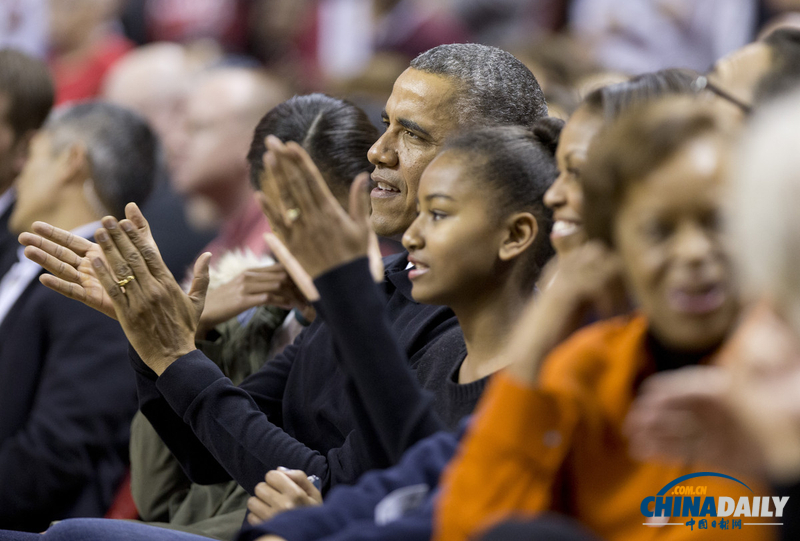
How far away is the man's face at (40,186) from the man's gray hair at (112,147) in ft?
0.11

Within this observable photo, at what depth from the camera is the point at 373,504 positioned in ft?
3.87

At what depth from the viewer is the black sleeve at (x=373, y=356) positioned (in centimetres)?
124

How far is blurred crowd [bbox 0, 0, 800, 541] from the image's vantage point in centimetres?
97

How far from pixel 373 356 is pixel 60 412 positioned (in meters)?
1.30

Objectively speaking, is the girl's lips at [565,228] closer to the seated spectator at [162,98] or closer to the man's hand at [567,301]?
the man's hand at [567,301]

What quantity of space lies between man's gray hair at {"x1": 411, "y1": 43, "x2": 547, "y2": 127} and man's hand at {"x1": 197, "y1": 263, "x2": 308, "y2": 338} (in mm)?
483

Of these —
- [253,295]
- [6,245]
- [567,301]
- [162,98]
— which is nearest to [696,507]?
[567,301]

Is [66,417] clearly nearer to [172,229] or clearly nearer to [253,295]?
[253,295]

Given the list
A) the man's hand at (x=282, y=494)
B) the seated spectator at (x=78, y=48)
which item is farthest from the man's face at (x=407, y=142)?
the seated spectator at (x=78, y=48)

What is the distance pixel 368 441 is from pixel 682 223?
1.74 feet

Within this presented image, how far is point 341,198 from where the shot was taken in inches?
83.0

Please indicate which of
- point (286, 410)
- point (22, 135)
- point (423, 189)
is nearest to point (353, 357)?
point (423, 189)

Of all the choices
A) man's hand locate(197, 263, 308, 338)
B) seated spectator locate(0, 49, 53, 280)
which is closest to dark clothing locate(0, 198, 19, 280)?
seated spectator locate(0, 49, 53, 280)

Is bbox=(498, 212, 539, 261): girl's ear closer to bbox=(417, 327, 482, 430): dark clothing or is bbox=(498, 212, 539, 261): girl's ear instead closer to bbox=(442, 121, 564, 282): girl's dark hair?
bbox=(442, 121, 564, 282): girl's dark hair
